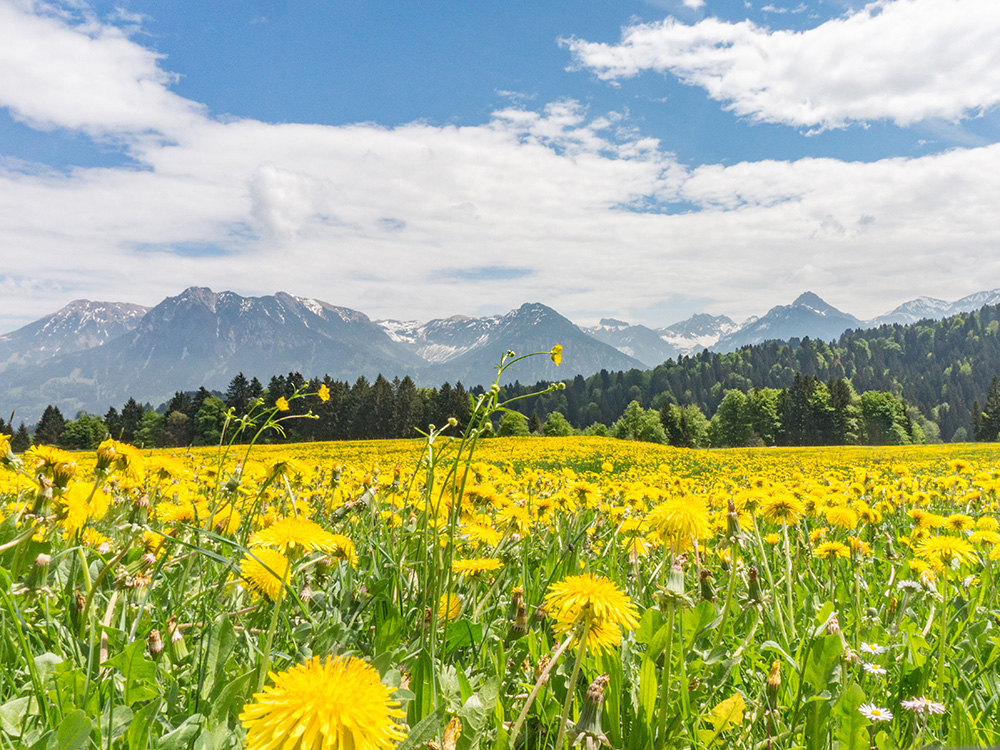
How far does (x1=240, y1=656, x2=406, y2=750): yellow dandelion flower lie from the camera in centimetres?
78

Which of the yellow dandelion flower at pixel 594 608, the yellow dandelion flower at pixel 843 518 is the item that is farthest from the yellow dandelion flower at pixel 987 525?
the yellow dandelion flower at pixel 594 608

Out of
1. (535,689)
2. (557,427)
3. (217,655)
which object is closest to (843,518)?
(535,689)

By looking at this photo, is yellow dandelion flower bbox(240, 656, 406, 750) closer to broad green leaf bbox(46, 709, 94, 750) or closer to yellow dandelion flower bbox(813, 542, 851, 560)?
broad green leaf bbox(46, 709, 94, 750)

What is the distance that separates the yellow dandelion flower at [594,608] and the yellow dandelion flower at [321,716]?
0.52 meters

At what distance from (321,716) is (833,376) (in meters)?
183

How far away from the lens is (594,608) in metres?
1.20

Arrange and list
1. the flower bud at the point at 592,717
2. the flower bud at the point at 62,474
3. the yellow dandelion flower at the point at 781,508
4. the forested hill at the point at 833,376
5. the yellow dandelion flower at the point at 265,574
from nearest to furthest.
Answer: the flower bud at the point at 592,717 < the yellow dandelion flower at the point at 265,574 < the flower bud at the point at 62,474 < the yellow dandelion flower at the point at 781,508 < the forested hill at the point at 833,376

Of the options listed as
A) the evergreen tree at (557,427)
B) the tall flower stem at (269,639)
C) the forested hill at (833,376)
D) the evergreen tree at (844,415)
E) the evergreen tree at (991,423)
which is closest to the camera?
the tall flower stem at (269,639)

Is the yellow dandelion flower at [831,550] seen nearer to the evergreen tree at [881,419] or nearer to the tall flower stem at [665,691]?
the tall flower stem at [665,691]

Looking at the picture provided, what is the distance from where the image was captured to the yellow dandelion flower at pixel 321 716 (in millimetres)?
785

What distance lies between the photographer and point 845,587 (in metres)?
2.73

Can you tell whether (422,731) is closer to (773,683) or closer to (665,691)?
(665,691)

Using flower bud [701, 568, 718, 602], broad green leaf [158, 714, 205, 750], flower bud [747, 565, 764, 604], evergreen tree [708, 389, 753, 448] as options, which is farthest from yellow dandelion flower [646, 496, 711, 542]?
evergreen tree [708, 389, 753, 448]

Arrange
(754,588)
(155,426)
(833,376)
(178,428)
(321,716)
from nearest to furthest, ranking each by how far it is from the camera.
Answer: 1. (321,716)
2. (754,588)
3. (178,428)
4. (155,426)
5. (833,376)
